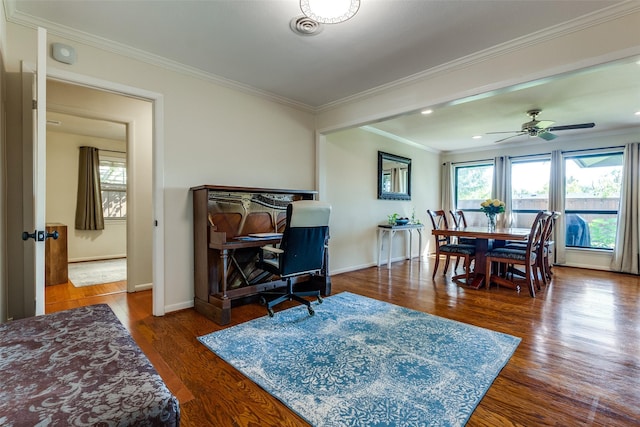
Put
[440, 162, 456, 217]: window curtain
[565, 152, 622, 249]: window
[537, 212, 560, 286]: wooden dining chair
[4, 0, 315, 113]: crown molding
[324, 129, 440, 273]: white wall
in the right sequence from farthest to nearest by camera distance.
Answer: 1. [440, 162, 456, 217]: window curtain
2. [565, 152, 622, 249]: window
3. [324, 129, 440, 273]: white wall
4. [537, 212, 560, 286]: wooden dining chair
5. [4, 0, 315, 113]: crown molding

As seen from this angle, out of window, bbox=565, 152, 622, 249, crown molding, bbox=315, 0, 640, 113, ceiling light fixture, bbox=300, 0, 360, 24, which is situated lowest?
window, bbox=565, 152, 622, 249

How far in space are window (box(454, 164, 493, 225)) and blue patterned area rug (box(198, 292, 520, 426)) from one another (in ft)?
15.8

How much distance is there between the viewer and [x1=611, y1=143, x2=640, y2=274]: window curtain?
493cm

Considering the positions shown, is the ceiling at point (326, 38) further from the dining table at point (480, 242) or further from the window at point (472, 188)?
the window at point (472, 188)

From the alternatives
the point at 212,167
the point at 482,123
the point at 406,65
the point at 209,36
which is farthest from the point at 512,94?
the point at 212,167

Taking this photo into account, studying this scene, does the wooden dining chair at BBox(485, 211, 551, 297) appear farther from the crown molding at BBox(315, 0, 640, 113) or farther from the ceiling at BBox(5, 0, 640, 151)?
the crown molding at BBox(315, 0, 640, 113)

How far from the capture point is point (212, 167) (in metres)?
3.25

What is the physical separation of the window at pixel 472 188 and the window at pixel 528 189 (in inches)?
19.8

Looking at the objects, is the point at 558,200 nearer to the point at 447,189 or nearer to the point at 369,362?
the point at 447,189

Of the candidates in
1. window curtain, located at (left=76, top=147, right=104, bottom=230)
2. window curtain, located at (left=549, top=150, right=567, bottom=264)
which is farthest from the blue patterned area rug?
window curtain, located at (left=76, top=147, right=104, bottom=230)

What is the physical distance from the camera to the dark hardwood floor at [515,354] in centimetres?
153

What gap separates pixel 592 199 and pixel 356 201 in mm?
4441

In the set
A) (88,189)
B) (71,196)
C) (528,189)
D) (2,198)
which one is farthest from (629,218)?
(71,196)

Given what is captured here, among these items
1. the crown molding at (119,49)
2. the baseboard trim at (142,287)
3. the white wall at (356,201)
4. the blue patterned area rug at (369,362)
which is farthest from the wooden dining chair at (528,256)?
the baseboard trim at (142,287)
